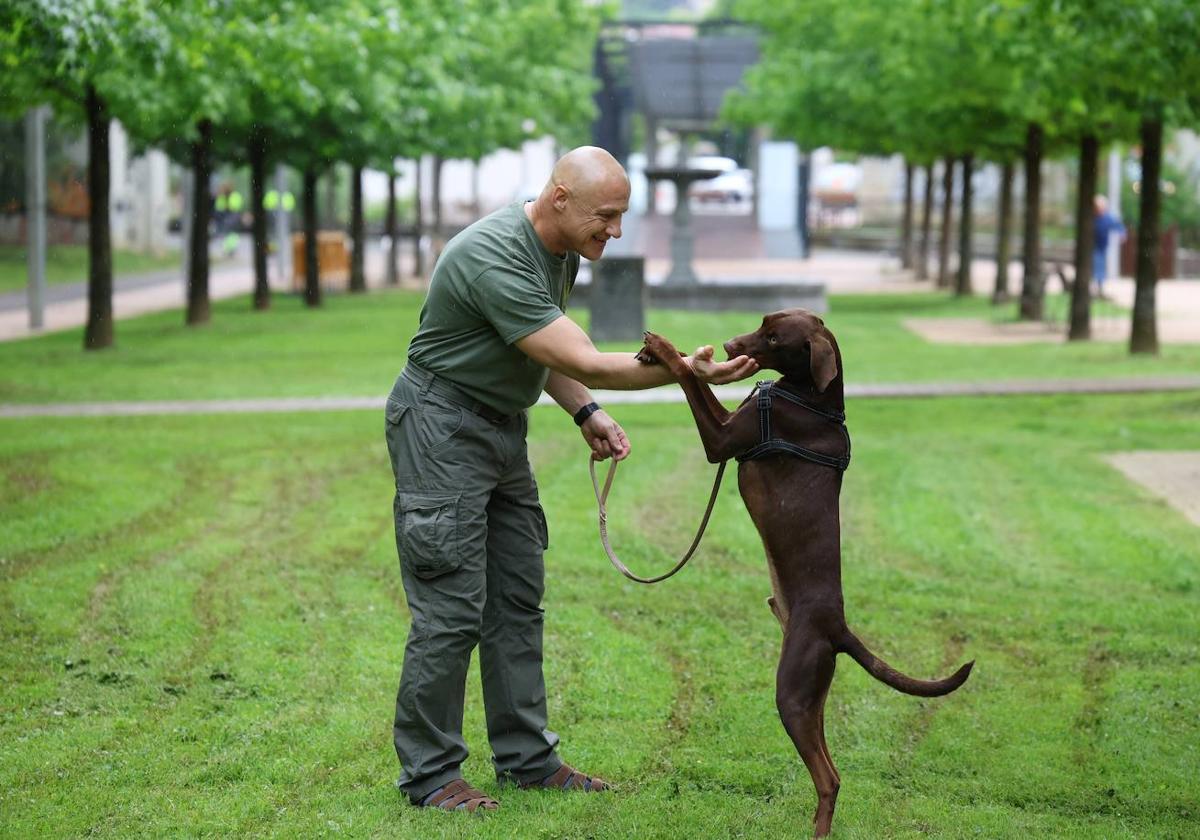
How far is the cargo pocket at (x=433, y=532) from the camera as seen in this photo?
17.0ft

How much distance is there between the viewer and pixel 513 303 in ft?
16.4

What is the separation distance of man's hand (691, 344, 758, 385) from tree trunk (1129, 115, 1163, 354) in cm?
1466

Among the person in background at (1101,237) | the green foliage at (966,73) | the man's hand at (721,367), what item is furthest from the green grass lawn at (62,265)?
the man's hand at (721,367)

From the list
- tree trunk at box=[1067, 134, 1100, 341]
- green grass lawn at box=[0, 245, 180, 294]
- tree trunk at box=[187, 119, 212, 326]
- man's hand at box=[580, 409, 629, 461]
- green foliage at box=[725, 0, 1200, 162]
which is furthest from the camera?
green grass lawn at box=[0, 245, 180, 294]

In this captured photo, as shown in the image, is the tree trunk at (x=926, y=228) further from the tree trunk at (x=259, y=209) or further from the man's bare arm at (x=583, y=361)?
the man's bare arm at (x=583, y=361)

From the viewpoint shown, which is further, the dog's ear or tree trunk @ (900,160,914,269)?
tree trunk @ (900,160,914,269)

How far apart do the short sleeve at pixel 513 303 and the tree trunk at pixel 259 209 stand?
22341 mm

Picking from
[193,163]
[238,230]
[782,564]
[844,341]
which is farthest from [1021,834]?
[238,230]

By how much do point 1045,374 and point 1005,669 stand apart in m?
11.4

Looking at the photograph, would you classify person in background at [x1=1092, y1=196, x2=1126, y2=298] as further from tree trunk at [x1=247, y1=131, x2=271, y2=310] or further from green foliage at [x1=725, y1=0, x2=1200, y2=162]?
tree trunk at [x1=247, y1=131, x2=271, y2=310]

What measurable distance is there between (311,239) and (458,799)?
25.9 meters

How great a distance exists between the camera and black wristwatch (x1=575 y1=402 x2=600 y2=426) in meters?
5.39

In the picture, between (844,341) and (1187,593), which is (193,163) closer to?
(844,341)

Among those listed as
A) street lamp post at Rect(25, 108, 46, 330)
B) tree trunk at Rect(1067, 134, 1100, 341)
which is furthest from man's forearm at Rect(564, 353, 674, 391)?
street lamp post at Rect(25, 108, 46, 330)
